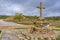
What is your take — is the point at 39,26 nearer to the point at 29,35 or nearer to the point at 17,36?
the point at 29,35

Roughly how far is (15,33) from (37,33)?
165 centimetres

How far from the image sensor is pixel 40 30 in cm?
599

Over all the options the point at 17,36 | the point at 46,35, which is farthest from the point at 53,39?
the point at 17,36

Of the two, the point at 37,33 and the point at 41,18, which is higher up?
the point at 41,18

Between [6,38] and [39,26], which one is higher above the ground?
[39,26]

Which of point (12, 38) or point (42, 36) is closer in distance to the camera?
point (42, 36)

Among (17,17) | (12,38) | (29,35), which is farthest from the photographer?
(17,17)

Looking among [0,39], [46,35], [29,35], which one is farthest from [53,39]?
[0,39]

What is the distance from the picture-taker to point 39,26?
5.98 m

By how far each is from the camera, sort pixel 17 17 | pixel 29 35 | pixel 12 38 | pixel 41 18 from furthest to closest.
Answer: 1. pixel 17 17
2. pixel 12 38
3. pixel 29 35
4. pixel 41 18

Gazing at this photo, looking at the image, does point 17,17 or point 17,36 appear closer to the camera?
point 17,36

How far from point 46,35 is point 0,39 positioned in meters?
2.09

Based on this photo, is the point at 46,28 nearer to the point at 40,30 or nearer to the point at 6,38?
the point at 40,30

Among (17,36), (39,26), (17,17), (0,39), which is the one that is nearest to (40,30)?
(39,26)
